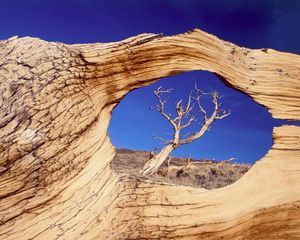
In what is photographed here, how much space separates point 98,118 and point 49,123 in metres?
0.59

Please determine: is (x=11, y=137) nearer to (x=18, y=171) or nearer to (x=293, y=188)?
(x=18, y=171)

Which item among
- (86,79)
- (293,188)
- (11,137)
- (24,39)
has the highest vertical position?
(24,39)

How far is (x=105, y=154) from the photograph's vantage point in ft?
14.1

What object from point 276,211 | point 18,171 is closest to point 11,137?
point 18,171

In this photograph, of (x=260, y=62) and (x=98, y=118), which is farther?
(x=260, y=62)

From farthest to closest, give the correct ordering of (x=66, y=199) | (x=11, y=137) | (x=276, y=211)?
(x=276, y=211) → (x=66, y=199) → (x=11, y=137)

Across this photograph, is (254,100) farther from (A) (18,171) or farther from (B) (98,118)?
(A) (18,171)

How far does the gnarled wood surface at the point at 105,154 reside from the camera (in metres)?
3.75

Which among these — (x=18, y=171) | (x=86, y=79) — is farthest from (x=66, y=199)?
(x=86, y=79)

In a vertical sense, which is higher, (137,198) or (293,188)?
(293,188)

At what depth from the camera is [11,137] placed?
12.0 ft

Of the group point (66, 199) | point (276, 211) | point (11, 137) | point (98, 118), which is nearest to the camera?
point (11, 137)

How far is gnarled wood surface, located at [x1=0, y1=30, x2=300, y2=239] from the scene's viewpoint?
375 cm

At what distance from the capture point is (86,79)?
411cm
